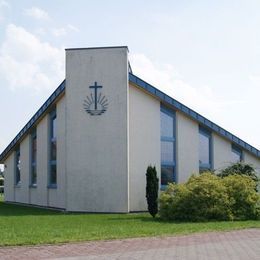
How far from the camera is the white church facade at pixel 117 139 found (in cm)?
2552

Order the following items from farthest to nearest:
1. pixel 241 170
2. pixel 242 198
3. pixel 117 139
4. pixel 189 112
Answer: pixel 189 112
pixel 117 139
pixel 241 170
pixel 242 198

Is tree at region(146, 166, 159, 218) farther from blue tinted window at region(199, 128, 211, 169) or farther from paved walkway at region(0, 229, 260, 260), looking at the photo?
paved walkway at region(0, 229, 260, 260)

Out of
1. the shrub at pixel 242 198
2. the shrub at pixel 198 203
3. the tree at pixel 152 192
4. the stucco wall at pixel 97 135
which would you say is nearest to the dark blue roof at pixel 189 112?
the stucco wall at pixel 97 135

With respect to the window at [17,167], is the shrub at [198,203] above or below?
below

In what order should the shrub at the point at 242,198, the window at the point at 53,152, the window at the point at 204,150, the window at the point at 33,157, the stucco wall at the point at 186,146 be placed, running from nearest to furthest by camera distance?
the shrub at the point at 242,198 → the stucco wall at the point at 186,146 → the window at the point at 204,150 → the window at the point at 53,152 → the window at the point at 33,157

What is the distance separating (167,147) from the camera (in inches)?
1101

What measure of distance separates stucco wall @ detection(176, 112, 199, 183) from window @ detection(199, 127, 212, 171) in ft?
1.18

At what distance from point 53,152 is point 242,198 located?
1372 cm

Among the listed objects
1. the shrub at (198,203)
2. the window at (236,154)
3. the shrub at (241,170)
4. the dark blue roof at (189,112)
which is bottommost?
the shrub at (198,203)

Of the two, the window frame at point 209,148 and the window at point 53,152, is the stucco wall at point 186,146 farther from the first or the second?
the window at point 53,152

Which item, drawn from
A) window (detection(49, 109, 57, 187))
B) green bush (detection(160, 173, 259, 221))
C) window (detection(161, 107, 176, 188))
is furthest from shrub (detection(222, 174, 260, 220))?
window (detection(49, 109, 57, 187))

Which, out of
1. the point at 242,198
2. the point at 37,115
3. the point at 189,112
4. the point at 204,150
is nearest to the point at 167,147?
the point at 189,112

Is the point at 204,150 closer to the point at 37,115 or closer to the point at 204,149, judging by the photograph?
the point at 204,149

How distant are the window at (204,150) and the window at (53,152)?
8773 mm
